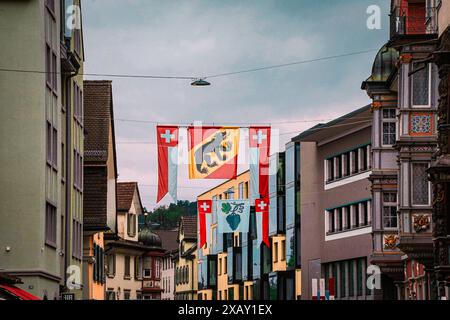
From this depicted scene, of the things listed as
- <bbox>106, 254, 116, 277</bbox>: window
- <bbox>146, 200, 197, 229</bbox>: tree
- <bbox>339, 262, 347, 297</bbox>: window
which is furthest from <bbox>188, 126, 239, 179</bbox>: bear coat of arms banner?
<bbox>146, 200, 197, 229</bbox>: tree

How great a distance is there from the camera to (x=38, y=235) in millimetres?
34500

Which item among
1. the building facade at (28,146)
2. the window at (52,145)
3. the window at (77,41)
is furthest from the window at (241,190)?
the building facade at (28,146)

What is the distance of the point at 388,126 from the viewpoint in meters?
49.3

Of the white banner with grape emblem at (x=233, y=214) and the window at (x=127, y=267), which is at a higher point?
the white banner with grape emblem at (x=233, y=214)

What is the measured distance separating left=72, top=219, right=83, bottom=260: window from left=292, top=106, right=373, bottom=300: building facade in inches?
585

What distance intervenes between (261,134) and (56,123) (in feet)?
22.9

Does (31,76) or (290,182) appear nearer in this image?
(31,76)

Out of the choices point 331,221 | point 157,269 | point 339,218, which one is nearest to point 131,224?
point 157,269

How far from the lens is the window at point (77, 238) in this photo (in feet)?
150

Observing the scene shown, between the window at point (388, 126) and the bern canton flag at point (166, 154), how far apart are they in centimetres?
1505

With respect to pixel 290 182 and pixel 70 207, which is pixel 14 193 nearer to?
pixel 70 207

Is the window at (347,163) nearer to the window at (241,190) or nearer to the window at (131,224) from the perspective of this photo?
the window at (131,224)

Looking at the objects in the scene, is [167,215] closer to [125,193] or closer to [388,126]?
[125,193]
